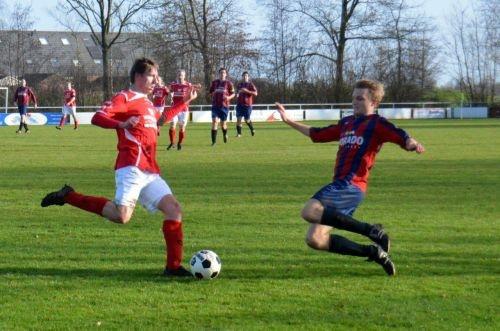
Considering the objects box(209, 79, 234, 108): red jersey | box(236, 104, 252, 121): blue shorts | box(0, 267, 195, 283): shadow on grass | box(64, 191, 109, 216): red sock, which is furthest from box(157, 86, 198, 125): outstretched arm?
box(236, 104, 252, 121): blue shorts

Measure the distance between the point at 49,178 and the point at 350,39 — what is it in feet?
141

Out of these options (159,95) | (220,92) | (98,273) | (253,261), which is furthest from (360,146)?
(159,95)

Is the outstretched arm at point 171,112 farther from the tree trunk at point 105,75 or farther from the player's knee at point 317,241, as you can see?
the tree trunk at point 105,75

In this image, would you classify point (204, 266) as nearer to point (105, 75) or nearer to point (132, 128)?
point (132, 128)

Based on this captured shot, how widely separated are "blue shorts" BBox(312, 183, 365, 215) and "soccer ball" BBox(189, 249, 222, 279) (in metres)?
0.90

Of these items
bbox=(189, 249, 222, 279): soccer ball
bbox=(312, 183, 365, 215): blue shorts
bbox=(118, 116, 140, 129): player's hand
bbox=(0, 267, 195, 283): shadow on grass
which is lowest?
bbox=(0, 267, 195, 283): shadow on grass

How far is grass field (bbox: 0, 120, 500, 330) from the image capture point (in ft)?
16.1

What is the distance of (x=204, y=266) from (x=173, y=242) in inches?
15.4

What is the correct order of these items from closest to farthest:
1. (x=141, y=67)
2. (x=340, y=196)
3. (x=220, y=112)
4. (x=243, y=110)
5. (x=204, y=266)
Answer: (x=204, y=266), (x=340, y=196), (x=141, y=67), (x=220, y=112), (x=243, y=110)

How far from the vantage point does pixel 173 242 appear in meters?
6.10

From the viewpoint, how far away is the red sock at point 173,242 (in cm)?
601

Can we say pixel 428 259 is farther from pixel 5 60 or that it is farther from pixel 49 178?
pixel 5 60

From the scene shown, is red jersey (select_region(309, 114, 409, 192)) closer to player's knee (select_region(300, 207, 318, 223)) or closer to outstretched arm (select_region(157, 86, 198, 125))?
player's knee (select_region(300, 207, 318, 223))

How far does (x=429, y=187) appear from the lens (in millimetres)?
11453
